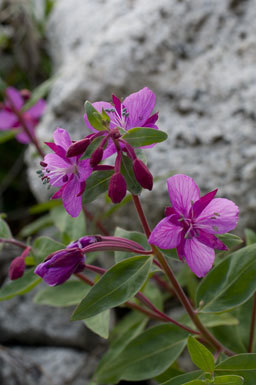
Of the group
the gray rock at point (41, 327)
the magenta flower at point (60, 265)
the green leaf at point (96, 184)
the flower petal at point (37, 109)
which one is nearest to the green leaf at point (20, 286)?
the magenta flower at point (60, 265)

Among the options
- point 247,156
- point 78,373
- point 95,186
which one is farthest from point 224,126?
point 78,373

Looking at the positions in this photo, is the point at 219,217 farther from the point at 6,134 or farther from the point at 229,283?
the point at 6,134

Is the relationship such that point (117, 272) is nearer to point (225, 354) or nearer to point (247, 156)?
point (225, 354)

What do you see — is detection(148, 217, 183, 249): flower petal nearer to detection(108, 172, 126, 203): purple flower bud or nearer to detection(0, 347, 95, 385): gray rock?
detection(108, 172, 126, 203): purple flower bud

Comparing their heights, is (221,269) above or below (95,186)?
below

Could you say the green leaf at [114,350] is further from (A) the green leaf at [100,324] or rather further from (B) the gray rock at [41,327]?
(B) the gray rock at [41,327]

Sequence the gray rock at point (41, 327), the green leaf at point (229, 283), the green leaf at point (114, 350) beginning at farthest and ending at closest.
Answer: 1. the gray rock at point (41, 327)
2. the green leaf at point (114, 350)
3. the green leaf at point (229, 283)
